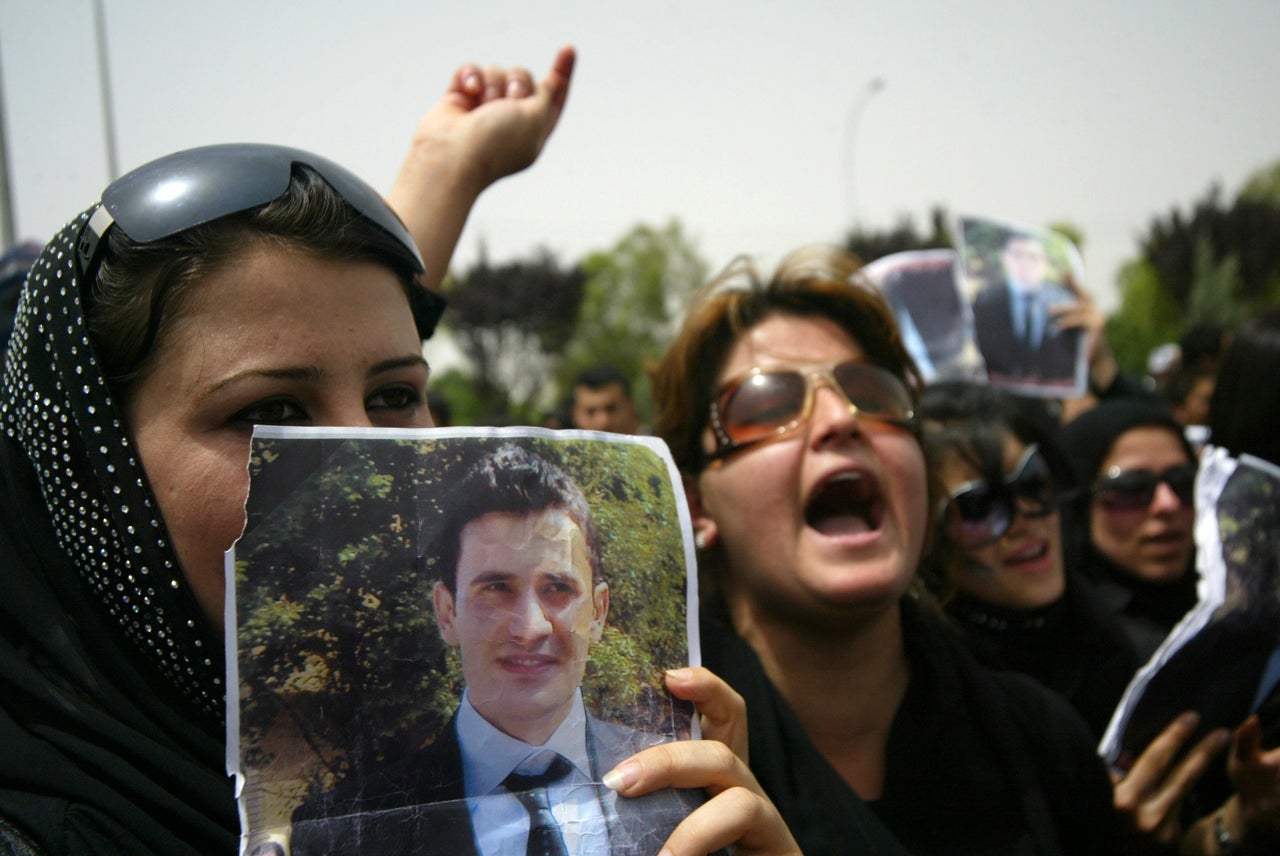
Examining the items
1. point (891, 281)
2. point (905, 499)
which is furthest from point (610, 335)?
point (905, 499)

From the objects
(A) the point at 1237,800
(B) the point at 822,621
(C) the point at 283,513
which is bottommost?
(A) the point at 1237,800

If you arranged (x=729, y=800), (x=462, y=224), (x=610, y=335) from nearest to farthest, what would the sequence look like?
(x=729, y=800) → (x=462, y=224) → (x=610, y=335)

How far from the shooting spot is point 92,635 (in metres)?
1.23

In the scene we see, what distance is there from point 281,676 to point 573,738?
316 millimetres

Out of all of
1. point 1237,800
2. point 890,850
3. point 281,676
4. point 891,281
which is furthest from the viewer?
point 891,281

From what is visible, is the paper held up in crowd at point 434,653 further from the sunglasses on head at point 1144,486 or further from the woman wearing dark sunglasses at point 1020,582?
the sunglasses on head at point 1144,486

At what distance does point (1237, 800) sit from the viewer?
2.41 metres

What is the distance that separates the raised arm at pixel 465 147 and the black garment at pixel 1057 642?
178 centimetres

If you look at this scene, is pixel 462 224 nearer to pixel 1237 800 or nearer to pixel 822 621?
pixel 822 621

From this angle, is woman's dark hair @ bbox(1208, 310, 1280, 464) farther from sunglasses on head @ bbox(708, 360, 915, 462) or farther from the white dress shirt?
the white dress shirt

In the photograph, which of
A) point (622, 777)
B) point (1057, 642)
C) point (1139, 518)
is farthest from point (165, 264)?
point (1139, 518)

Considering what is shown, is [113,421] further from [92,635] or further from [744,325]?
[744,325]

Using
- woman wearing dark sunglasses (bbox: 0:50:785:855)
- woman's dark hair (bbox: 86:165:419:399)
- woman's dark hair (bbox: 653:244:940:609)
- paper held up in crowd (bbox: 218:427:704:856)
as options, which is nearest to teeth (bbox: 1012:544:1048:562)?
woman's dark hair (bbox: 653:244:940:609)

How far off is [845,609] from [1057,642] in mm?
1339
